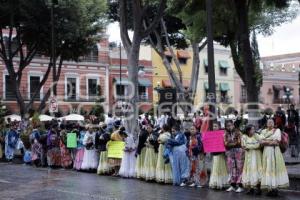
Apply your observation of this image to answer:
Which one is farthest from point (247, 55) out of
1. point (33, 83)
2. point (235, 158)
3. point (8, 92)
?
point (33, 83)

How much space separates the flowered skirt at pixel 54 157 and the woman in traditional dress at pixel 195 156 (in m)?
7.04

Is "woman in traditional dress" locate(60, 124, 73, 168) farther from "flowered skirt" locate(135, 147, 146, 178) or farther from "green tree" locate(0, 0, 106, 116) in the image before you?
"green tree" locate(0, 0, 106, 116)

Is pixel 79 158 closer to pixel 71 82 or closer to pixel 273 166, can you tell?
→ pixel 273 166

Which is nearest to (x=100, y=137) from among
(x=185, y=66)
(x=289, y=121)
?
(x=289, y=121)

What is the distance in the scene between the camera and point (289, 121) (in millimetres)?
21141

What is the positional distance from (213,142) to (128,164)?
3.71 m

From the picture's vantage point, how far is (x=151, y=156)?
1620 cm

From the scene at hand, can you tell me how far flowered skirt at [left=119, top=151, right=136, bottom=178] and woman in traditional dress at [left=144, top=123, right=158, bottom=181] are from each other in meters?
0.90

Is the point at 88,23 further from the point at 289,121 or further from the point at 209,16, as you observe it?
the point at 209,16

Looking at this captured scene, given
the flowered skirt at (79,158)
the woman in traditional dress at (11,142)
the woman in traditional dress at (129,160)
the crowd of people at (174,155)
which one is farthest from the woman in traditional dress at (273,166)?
the woman in traditional dress at (11,142)

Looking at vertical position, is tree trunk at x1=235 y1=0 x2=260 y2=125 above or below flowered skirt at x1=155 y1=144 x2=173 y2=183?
above

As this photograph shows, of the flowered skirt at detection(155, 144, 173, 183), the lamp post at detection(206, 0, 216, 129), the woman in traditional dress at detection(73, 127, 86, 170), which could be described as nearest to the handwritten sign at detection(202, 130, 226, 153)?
the flowered skirt at detection(155, 144, 173, 183)

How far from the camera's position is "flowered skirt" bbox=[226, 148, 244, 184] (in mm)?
13742

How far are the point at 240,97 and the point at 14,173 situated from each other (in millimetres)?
51697
